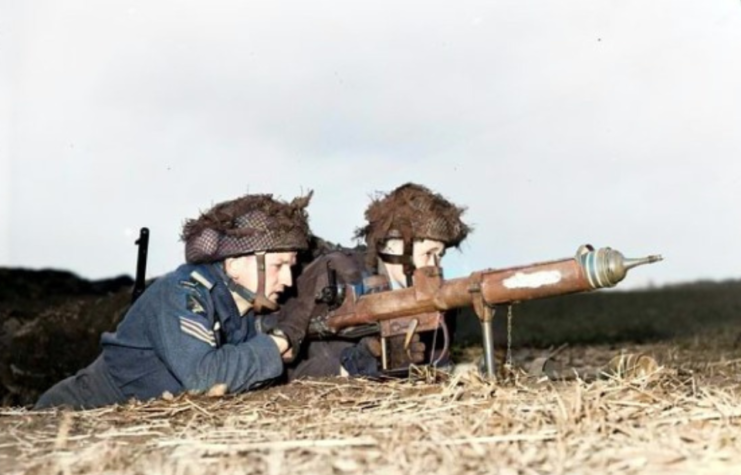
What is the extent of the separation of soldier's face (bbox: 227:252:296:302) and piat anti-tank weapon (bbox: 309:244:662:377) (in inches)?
9.4

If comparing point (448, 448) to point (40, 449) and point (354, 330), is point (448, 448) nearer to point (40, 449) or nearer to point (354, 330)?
point (40, 449)

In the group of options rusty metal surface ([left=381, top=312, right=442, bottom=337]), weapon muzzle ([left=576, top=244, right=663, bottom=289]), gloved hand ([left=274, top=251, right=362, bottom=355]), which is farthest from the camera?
gloved hand ([left=274, top=251, right=362, bottom=355])

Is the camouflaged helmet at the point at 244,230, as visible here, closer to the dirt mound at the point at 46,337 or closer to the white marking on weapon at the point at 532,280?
the white marking on weapon at the point at 532,280

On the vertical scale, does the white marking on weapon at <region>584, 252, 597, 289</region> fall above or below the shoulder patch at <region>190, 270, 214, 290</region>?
below

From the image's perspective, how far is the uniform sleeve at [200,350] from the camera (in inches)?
199

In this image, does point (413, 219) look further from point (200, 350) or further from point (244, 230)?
point (200, 350)

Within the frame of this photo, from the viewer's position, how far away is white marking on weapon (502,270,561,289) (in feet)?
14.9

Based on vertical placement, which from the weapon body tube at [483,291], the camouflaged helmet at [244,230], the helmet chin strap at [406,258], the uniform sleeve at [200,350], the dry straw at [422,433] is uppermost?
the camouflaged helmet at [244,230]

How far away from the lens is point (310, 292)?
237 inches

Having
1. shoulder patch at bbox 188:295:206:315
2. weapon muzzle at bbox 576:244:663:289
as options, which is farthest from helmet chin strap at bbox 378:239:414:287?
weapon muzzle at bbox 576:244:663:289

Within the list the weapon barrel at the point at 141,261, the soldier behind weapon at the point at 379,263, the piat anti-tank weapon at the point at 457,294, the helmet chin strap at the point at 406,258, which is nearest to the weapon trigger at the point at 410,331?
the piat anti-tank weapon at the point at 457,294

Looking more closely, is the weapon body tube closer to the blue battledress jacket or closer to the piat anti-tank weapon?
the piat anti-tank weapon

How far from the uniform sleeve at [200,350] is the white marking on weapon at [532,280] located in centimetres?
134

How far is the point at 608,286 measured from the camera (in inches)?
175
